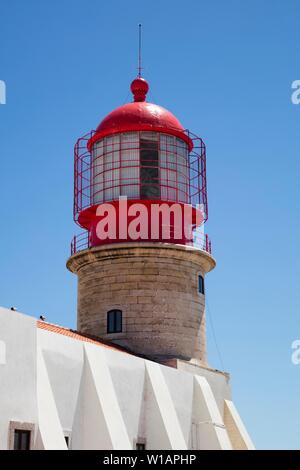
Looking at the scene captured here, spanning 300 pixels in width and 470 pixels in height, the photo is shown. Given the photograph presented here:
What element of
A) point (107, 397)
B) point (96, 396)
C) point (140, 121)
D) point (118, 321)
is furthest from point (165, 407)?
point (140, 121)

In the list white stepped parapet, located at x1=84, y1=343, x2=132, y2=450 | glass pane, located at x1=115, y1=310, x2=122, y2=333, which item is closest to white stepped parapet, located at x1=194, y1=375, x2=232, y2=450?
glass pane, located at x1=115, y1=310, x2=122, y2=333

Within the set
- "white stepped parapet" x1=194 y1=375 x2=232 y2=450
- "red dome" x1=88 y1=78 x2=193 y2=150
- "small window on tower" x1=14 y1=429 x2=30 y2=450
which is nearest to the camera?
"small window on tower" x1=14 y1=429 x2=30 y2=450

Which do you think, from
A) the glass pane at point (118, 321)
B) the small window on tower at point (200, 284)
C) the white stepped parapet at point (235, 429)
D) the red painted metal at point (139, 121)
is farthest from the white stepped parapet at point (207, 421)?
the red painted metal at point (139, 121)

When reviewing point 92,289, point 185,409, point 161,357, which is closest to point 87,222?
point 92,289

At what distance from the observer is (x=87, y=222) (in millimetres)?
26953

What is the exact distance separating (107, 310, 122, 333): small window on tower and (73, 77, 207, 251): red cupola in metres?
2.32

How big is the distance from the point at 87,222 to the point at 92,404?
971 cm

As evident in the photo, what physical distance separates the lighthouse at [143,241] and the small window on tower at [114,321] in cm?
3

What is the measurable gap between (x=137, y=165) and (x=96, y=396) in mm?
9695

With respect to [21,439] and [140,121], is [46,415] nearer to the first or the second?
[21,439]

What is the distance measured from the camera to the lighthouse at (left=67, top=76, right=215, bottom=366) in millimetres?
25203

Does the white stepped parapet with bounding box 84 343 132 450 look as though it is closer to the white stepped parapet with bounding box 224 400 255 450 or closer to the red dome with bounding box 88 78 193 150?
the white stepped parapet with bounding box 224 400 255 450

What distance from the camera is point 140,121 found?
2619cm
